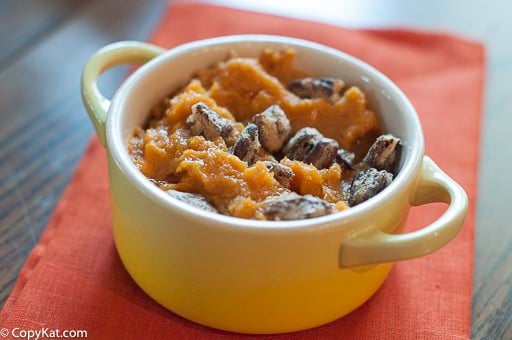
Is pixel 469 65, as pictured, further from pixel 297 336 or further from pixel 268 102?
pixel 297 336

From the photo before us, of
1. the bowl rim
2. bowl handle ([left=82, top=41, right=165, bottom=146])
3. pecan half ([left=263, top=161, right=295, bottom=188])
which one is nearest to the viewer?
the bowl rim

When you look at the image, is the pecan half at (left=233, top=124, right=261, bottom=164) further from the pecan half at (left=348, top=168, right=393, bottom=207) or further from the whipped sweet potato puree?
the pecan half at (left=348, top=168, right=393, bottom=207)

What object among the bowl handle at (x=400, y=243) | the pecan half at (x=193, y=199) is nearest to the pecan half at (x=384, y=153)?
the bowl handle at (x=400, y=243)

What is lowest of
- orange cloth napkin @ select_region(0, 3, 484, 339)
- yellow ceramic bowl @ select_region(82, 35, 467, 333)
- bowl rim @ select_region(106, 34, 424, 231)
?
orange cloth napkin @ select_region(0, 3, 484, 339)

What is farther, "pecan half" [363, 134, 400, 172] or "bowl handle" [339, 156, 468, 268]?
"pecan half" [363, 134, 400, 172]

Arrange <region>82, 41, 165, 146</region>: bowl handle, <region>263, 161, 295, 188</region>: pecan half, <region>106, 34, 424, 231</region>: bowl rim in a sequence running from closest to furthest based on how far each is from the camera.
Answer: <region>106, 34, 424, 231</region>: bowl rim → <region>263, 161, 295, 188</region>: pecan half → <region>82, 41, 165, 146</region>: bowl handle

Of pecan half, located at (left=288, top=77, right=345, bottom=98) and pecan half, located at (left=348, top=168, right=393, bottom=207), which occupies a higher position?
pecan half, located at (left=288, top=77, right=345, bottom=98)

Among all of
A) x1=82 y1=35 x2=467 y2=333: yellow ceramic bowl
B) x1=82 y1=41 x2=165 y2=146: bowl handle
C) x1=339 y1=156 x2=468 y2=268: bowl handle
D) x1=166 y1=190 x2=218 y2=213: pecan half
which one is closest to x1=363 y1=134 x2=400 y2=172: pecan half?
x1=82 y1=35 x2=467 y2=333: yellow ceramic bowl
